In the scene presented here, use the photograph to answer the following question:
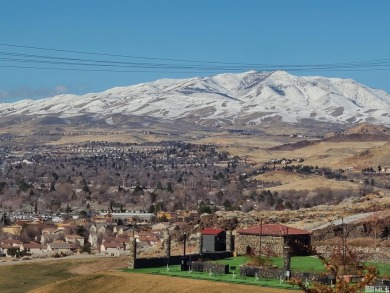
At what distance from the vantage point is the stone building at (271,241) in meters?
47.5

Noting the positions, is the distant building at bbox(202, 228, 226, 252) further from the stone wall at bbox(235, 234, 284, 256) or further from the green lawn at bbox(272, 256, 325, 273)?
the green lawn at bbox(272, 256, 325, 273)

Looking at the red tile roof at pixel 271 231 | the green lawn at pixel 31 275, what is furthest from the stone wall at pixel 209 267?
the green lawn at pixel 31 275

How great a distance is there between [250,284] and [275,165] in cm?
12835

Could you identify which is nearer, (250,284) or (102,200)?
(250,284)

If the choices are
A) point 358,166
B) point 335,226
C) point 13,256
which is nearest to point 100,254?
point 13,256

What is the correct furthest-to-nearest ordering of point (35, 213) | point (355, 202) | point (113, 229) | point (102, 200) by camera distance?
point (102, 200), point (35, 213), point (113, 229), point (355, 202)

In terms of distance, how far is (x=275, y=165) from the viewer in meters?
165

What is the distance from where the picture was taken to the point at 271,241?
158 ft

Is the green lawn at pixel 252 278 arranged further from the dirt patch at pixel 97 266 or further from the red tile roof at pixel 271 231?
the dirt patch at pixel 97 266

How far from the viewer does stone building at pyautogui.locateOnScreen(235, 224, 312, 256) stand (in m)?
47.5

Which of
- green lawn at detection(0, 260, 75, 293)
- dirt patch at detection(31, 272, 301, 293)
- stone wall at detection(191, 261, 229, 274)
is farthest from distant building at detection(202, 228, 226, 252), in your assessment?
dirt patch at detection(31, 272, 301, 293)

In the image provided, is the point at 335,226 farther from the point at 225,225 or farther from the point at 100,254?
the point at 100,254

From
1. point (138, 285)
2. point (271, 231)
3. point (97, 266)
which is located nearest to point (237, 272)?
point (138, 285)

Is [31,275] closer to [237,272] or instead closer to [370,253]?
[237,272]
